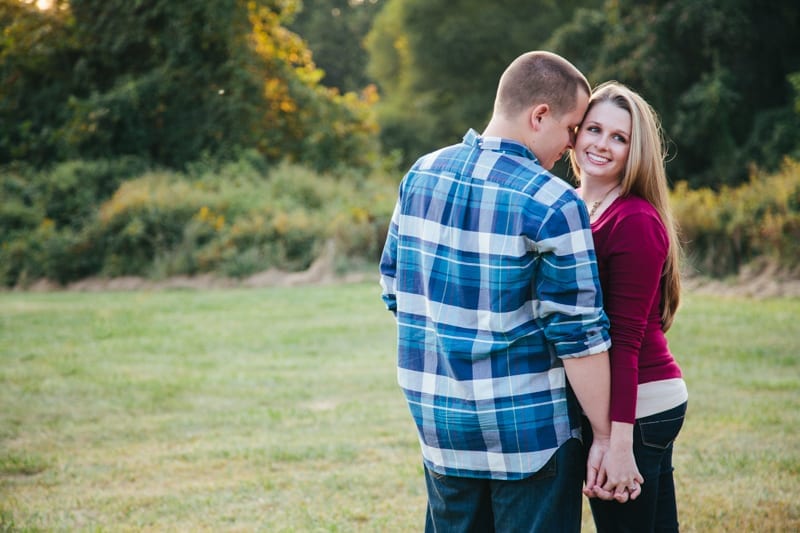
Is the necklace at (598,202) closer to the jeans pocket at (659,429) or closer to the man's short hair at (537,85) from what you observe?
the man's short hair at (537,85)

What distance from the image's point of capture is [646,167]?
8.59 ft

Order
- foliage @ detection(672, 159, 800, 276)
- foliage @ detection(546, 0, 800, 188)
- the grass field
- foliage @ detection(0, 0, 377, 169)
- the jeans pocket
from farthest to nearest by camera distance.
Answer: foliage @ detection(0, 0, 377, 169) < foliage @ detection(546, 0, 800, 188) < foliage @ detection(672, 159, 800, 276) < the grass field < the jeans pocket

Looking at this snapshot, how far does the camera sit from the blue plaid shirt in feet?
7.29

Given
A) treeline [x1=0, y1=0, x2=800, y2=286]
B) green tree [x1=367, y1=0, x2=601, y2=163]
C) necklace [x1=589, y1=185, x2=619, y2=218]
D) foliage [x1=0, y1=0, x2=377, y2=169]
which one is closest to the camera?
necklace [x1=589, y1=185, x2=619, y2=218]

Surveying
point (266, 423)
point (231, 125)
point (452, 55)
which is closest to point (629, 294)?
point (266, 423)

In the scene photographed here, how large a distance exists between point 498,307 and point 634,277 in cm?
46

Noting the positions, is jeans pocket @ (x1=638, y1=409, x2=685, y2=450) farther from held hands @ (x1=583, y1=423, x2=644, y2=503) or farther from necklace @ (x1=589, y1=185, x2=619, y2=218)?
necklace @ (x1=589, y1=185, x2=619, y2=218)

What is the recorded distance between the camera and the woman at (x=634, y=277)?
7.86 ft

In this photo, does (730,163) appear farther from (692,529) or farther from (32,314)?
(692,529)

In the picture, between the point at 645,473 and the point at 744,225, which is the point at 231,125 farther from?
the point at 645,473

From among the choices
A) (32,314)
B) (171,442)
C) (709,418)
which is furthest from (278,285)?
(709,418)

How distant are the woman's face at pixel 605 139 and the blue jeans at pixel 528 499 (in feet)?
3.01

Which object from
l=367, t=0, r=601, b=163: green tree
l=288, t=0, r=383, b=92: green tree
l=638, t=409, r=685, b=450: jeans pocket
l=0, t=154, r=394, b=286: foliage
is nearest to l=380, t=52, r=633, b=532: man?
l=638, t=409, r=685, b=450: jeans pocket

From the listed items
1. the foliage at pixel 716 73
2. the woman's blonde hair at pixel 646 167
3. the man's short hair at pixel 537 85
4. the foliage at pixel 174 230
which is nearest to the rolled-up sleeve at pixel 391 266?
the man's short hair at pixel 537 85
